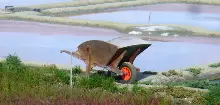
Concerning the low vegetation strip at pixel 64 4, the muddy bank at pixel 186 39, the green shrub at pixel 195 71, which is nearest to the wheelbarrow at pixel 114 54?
the green shrub at pixel 195 71

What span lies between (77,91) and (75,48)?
7811 mm

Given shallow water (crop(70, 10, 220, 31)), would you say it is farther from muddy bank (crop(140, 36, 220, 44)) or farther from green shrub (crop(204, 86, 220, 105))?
green shrub (crop(204, 86, 220, 105))

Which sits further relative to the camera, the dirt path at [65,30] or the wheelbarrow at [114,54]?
the dirt path at [65,30]

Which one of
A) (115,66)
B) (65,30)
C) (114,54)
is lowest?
(115,66)

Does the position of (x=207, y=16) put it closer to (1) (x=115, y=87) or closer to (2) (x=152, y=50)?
(2) (x=152, y=50)

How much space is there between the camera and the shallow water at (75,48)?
15.2m

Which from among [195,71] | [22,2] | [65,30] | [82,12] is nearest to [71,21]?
[65,30]

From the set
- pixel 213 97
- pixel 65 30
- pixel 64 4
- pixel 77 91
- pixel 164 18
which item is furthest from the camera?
pixel 64 4

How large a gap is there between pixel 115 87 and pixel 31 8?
16864 millimetres

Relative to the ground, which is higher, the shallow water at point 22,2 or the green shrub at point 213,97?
the shallow water at point 22,2

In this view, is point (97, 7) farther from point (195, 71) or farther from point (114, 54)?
point (114, 54)

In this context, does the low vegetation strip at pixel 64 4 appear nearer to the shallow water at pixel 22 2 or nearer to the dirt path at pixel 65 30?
the shallow water at pixel 22 2

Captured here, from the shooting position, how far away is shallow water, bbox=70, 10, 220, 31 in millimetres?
23609

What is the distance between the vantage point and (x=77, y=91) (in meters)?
9.25
